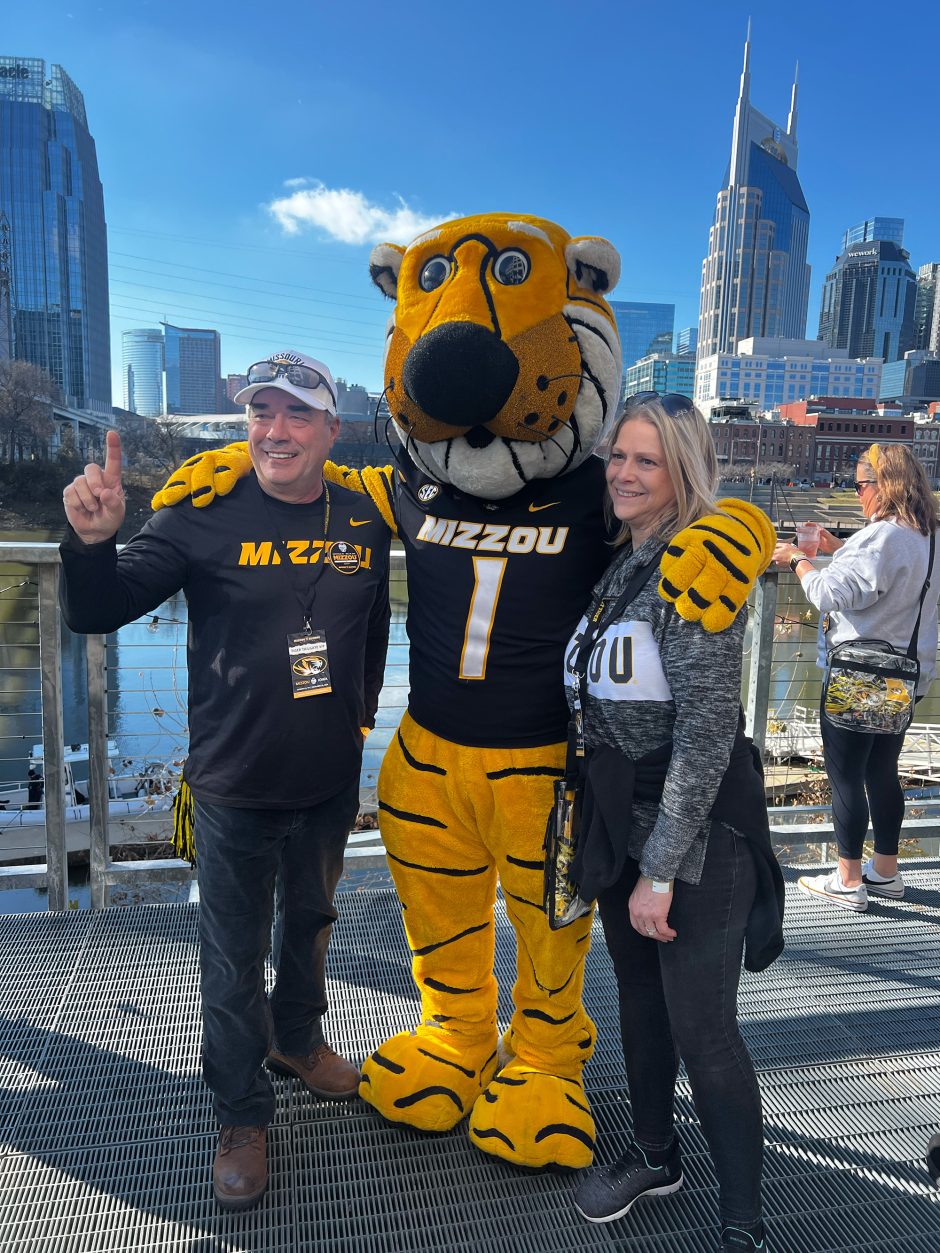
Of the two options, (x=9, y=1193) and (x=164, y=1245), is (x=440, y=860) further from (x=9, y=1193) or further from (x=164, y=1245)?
(x=9, y=1193)

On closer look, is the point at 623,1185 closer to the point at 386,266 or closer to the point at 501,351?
the point at 501,351

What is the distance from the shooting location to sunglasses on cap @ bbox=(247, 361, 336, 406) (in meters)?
1.78

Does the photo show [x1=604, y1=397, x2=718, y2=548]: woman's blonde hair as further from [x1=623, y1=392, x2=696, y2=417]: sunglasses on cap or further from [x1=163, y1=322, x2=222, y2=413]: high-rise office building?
[x1=163, y1=322, x2=222, y2=413]: high-rise office building

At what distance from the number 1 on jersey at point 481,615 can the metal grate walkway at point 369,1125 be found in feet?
3.52

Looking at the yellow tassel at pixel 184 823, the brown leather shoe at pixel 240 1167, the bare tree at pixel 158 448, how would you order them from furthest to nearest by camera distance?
the bare tree at pixel 158 448
the yellow tassel at pixel 184 823
the brown leather shoe at pixel 240 1167

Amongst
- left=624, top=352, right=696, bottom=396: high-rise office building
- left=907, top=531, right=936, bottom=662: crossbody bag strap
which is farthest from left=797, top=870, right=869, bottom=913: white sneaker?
left=624, top=352, right=696, bottom=396: high-rise office building

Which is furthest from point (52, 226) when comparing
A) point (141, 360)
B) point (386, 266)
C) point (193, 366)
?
point (386, 266)

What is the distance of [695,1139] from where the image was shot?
6.26 feet

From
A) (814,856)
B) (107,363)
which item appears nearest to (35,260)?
(107,363)

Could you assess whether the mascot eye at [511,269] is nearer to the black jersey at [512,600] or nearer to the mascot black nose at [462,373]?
the mascot black nose at [462,373]

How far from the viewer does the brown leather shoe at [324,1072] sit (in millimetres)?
1997

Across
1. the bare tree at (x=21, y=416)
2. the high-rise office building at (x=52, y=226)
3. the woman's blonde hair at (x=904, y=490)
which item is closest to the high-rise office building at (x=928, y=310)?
the high-rise office building at (x=52, y=226)

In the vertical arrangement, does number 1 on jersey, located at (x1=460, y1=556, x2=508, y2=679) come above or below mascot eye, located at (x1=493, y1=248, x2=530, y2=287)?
below

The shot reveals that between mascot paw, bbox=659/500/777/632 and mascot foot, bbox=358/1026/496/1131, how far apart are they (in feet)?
4.05
